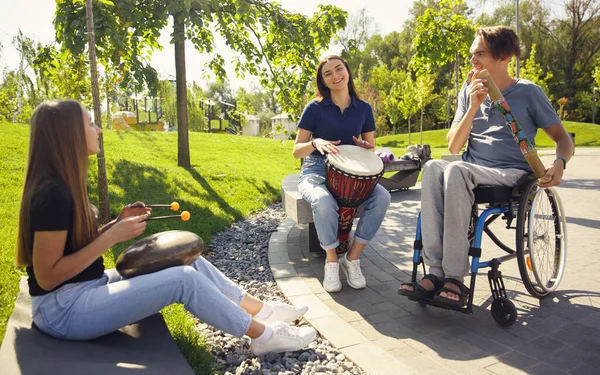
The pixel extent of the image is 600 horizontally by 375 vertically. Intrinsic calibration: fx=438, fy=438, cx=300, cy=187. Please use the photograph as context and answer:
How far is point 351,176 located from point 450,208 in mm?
782

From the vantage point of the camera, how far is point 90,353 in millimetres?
1823

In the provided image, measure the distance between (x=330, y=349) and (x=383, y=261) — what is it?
1.69 meters

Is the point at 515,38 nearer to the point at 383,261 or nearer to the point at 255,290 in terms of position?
the point at 383,261

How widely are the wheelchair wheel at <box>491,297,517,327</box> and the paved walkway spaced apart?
50 millimetres

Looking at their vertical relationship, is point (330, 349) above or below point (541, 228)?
below

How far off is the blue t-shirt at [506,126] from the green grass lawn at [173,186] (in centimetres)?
224

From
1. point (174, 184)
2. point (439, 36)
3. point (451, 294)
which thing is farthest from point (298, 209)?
point (439, 36)

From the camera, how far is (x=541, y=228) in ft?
10.5

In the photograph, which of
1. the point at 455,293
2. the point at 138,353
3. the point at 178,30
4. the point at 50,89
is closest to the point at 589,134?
the point at 178,30

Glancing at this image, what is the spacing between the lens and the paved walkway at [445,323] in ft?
7.47

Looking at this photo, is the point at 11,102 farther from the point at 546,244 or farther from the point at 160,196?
the point at 546,244

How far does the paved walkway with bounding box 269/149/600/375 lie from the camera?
228 centimetres

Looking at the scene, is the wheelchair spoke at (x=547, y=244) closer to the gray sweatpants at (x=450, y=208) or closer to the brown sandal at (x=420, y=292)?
the gray sweatpants at (x=450, y=208)

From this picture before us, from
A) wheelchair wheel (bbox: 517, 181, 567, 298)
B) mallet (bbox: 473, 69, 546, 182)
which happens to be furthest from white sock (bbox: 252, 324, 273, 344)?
mallet (bbox: 473, 69, 546, 182)
